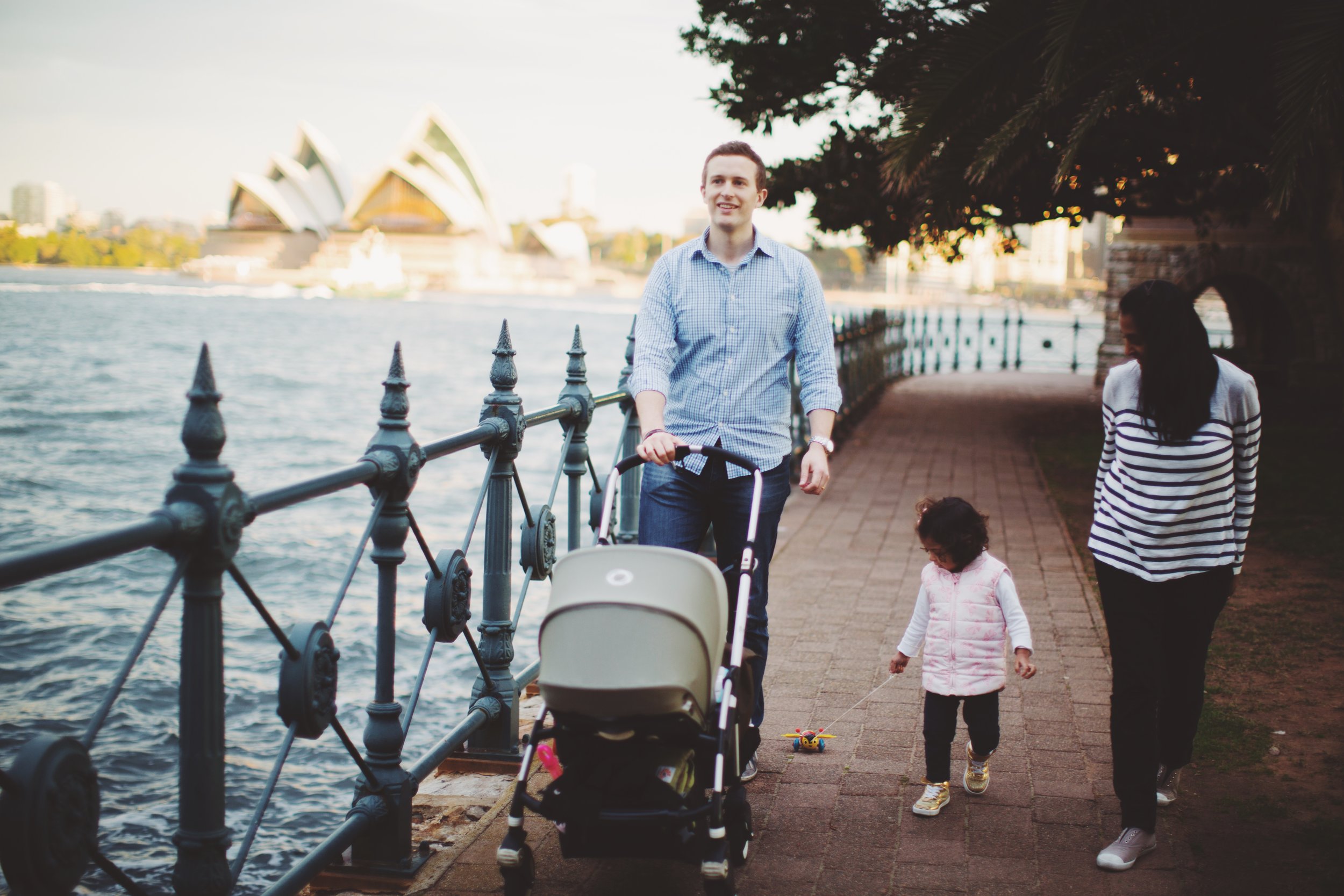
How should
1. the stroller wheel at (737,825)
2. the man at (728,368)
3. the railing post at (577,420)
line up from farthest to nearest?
the railing post at (577,420)
the man at (728,368)
the stroller wheel at (737,825)

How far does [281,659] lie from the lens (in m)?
2.89

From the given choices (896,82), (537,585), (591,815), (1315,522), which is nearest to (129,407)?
(537,585)

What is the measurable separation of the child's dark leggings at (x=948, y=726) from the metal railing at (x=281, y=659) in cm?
148

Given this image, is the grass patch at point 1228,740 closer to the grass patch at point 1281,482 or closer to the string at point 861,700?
the string at point 861,700

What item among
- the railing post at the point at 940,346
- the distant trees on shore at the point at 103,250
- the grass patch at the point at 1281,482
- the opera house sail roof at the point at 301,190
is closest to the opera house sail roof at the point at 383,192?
the opera house sail roof at the point at 301,190

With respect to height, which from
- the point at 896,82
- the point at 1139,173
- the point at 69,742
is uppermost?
the point at 896,82

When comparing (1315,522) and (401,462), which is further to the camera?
(1315,522)

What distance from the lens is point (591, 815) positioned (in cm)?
263

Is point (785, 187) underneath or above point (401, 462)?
above

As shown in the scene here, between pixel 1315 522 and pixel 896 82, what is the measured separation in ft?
19.4

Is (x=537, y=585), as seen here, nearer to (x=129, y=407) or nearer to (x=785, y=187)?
(x=785, y=187)

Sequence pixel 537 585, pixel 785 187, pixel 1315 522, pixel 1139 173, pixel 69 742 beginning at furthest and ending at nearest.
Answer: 1. pixel 785 187
2. pixel 537 585
3. pixel 1139 173
4. pixel 1315 522
5. pixel 69 742

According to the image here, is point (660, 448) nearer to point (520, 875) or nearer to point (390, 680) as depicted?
point (390, 680)

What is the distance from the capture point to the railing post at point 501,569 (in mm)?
3883
